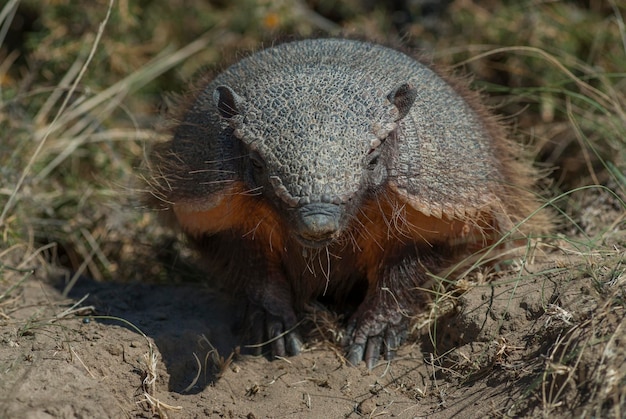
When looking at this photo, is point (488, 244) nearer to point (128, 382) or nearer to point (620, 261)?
point (620, 261)

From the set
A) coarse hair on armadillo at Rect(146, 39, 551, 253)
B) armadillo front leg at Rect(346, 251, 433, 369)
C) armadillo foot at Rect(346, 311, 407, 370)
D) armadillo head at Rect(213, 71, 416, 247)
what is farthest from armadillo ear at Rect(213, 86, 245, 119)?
armadillo foot at Rect(346, 311, 407, 370)

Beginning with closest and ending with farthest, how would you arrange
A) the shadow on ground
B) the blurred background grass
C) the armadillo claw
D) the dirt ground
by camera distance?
the dirt ground → the shadow on ground → the armadillo claw → the blurred background grass

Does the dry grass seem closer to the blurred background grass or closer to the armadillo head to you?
the blurred background grass

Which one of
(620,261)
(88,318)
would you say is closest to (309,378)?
(88,318)

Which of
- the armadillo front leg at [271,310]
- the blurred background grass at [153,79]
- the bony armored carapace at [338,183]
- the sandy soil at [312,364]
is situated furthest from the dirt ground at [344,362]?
the blurred background grass at [153,79]

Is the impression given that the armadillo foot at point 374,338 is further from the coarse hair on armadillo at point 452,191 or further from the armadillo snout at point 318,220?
the armadillo snout at point 318,220

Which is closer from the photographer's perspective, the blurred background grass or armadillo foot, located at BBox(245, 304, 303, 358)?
armadillo foot, located at BBox(245, 304, 303, 358)

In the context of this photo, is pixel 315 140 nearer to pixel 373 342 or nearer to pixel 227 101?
pixel 227 101

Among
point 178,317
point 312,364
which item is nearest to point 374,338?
point 312,364
